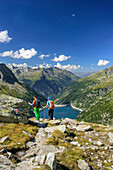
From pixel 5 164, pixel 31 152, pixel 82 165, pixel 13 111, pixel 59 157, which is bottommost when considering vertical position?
pixel 82 165

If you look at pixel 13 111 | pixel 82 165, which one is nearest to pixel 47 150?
pixel 82 165

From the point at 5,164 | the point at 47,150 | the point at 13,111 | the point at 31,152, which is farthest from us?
the point at 13,111

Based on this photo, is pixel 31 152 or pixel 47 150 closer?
pixel 31 152

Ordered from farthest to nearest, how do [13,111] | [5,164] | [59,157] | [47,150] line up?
[13,111] < [47,150] < [59,157] < [5,164]

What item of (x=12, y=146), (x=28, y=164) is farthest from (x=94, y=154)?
(x=12, y=146)

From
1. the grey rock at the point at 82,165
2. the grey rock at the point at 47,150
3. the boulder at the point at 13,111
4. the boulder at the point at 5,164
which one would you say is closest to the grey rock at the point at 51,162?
the boulder at the point at 5,164

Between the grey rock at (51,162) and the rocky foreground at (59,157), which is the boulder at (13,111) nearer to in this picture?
the rocky foreground at (59,157)

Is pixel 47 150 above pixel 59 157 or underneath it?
underneath

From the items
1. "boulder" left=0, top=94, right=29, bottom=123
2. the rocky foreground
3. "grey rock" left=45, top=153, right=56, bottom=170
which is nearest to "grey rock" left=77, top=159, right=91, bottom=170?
the rocky foreground

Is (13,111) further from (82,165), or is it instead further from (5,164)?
(82,165)

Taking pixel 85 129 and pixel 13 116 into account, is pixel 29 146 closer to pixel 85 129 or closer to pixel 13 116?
pixel 13 116

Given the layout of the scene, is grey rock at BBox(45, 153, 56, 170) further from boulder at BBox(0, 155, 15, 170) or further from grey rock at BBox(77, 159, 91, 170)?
grey rock at BBox(77, 159, 91, 170)

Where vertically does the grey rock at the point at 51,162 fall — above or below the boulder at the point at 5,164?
above

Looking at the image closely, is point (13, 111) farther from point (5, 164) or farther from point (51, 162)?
point (51, 162)
